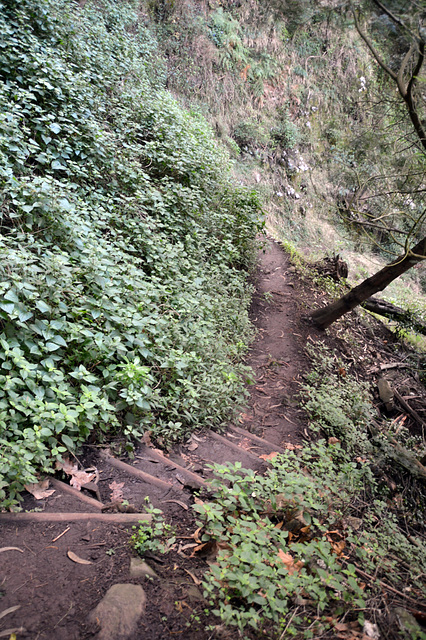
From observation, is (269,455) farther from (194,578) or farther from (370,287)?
(370,287)

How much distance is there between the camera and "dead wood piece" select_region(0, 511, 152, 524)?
212 cm

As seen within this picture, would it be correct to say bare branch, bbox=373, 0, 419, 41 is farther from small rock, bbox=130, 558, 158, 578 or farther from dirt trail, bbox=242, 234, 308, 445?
small rock, bbox=130, 558, 158, 578

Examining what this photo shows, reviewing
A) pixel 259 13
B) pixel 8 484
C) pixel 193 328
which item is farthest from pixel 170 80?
pixel 8 484

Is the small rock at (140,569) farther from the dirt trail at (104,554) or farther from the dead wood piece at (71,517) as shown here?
the dead wood piece at (71,517)

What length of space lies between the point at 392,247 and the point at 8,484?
16669 millimetres

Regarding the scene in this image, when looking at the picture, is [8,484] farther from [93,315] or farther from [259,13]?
[259,13]

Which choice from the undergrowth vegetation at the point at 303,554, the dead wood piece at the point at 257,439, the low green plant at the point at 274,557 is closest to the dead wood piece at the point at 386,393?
the undergrowth vegetation at the point at 303,554

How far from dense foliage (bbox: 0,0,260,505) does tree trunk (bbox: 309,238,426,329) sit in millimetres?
1398

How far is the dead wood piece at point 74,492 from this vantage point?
2387mm

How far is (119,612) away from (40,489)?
3.00 ft

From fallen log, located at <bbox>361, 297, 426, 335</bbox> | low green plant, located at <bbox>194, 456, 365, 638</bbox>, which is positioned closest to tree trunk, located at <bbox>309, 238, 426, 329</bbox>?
fallen log, located at <bbox>361, 297, 426, 335</bbox>

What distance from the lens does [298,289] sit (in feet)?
26.3

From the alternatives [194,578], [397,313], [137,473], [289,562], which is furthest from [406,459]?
[397,313]

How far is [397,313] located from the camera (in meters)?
7.91
